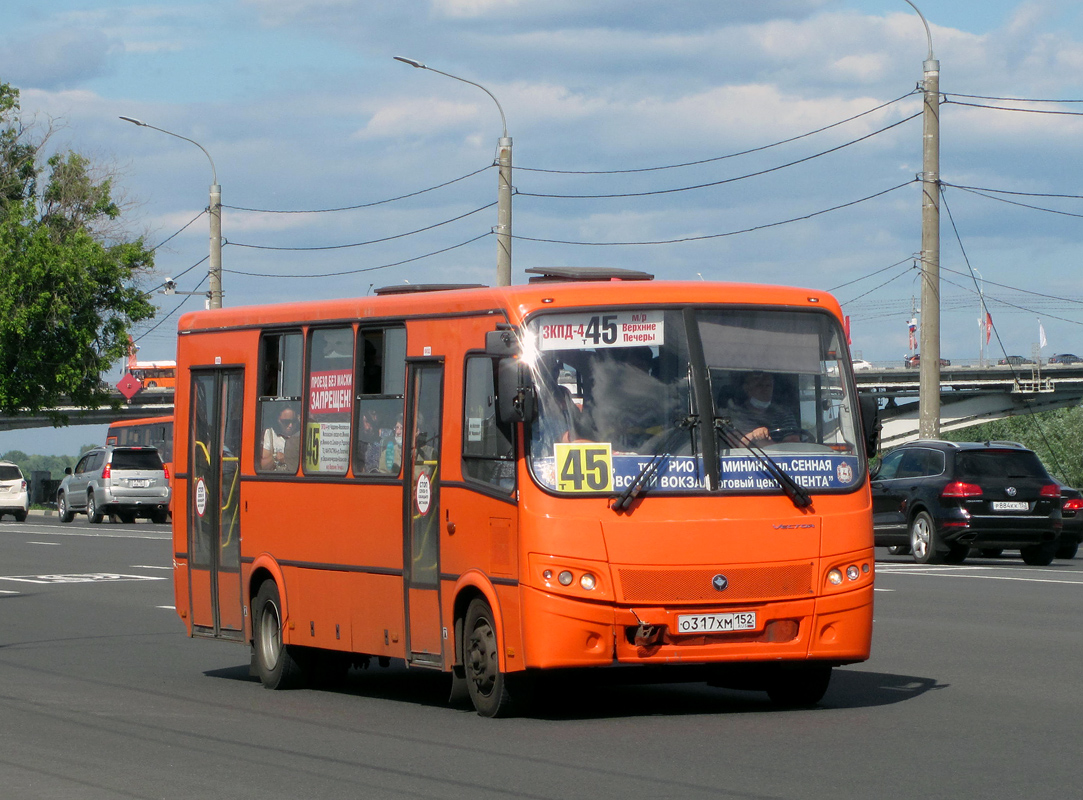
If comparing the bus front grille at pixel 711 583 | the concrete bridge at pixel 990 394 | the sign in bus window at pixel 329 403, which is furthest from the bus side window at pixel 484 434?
the concrete bridge at pixel 990 394

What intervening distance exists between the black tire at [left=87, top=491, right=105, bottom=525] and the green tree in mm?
4021

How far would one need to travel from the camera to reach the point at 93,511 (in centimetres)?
4875

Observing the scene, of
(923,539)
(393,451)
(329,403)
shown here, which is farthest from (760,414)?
(923,539)

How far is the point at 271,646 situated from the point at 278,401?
1.67 metres

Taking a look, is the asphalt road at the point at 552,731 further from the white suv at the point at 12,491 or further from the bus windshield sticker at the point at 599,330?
the white suv at the point at 12,491

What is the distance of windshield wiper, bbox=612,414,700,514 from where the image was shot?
32.8 ft

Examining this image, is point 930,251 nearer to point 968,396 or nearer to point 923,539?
point 923,539

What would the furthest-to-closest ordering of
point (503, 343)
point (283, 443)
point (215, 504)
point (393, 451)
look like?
point (215, 504) < point (283, 443) < point (393, 451) < point (503, 343)

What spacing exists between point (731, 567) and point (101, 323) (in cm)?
4334

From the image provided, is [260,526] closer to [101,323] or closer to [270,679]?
[270,679]

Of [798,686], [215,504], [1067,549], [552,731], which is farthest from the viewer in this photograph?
[1067,549]

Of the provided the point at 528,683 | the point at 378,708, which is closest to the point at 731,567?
the point at 528,683

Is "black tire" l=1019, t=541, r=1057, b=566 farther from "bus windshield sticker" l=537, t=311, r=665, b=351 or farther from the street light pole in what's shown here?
"bus windshield sticker" l=537, t=311, r=665, b=351

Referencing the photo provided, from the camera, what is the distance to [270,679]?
41.5 feet
